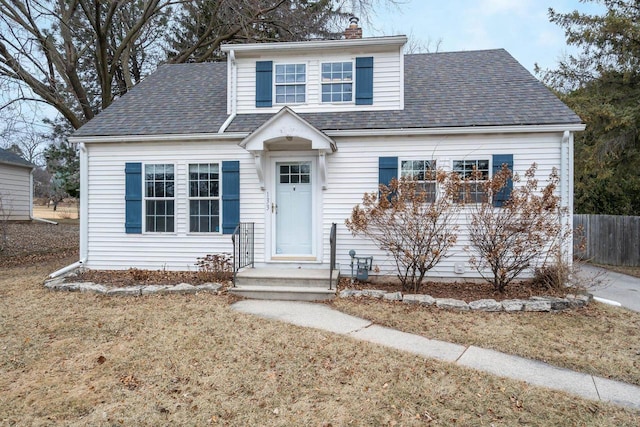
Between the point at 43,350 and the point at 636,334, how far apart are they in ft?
23.7

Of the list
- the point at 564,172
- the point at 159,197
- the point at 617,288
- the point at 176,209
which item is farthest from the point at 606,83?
the point at 159,197

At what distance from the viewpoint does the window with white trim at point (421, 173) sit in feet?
23.7

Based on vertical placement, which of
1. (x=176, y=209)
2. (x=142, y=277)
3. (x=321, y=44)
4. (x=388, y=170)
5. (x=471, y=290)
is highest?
(x=321, y=44)

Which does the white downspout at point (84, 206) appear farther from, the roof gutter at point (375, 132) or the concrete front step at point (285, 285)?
the concrete front step at point (285, 285)

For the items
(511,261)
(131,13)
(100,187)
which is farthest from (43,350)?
(131,13)

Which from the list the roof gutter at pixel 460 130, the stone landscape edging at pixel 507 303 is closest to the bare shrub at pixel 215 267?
the stone landscape edging at pixel 507 303

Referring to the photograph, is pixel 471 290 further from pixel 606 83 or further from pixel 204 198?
pixel 606 83

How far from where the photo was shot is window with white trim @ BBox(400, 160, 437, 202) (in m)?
7.21

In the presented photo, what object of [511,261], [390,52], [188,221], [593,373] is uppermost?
[390,52]

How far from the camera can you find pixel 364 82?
26.8ft

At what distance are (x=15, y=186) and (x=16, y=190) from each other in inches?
7.8

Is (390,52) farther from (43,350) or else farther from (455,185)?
(43,350)

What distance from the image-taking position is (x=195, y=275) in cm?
775

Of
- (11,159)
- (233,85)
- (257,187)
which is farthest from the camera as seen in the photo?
(11,159)
